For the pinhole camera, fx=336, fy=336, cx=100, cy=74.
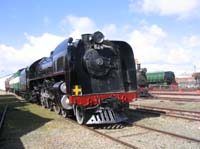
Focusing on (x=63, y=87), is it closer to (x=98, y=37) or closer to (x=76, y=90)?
(x=76, y=90)

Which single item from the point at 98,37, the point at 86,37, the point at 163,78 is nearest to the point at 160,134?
the point at 98,37

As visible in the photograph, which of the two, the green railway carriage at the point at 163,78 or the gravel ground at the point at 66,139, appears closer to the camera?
the gravel ground at the point at 66,139

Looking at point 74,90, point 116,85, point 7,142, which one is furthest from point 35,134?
point 116,85

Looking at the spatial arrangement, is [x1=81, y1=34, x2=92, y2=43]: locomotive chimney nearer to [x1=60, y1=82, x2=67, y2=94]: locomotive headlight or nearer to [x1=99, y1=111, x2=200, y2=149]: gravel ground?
[x1=60, y1=82, x2=67, y2=94]: locomotive headlight

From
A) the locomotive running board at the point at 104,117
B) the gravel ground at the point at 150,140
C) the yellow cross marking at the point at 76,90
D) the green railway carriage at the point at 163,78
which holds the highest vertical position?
the green railway carriage at the point at 163,78

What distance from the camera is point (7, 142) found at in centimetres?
1012

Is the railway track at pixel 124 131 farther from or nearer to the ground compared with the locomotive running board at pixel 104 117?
nearer to the ground

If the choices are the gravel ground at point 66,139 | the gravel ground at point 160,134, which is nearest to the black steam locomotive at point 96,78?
the gravel ground at point 66,139

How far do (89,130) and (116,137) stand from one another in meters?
1.63

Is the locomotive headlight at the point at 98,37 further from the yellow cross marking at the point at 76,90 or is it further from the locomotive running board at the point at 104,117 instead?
the locomotive running board at the point at 104,117

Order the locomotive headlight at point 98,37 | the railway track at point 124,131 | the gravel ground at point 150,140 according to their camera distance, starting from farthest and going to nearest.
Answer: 1. the locomotive headlight at point 98,37
2. the railway track at point 124,131
3. the gravel ground at point 150,140

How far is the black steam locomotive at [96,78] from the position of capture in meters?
12.4

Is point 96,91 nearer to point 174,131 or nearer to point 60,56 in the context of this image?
point 60,56

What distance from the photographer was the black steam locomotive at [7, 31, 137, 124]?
1236 centimetres
